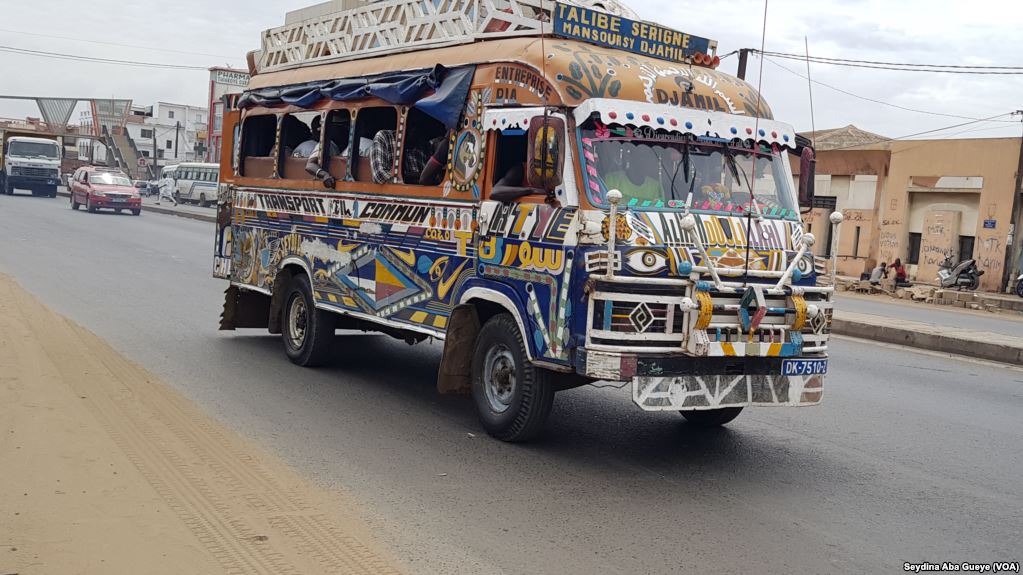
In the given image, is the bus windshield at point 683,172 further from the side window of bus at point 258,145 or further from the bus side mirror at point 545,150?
the side window of bus at point 258,145

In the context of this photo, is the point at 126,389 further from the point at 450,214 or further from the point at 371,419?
the point at 450,214

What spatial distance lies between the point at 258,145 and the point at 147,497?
5984mm

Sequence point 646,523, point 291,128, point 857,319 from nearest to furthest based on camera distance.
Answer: point 646,523 → point 291,128 → point 857,319

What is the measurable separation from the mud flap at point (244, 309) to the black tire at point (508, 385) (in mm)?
4578

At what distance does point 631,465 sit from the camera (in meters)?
6.49

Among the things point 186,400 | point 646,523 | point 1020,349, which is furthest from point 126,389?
point 1020,349

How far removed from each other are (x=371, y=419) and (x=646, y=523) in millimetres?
2843

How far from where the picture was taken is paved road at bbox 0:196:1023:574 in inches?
195

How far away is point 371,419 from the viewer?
7496 mm

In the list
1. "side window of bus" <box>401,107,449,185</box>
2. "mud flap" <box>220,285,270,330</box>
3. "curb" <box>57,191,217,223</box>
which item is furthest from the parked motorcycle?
"curb" <box>57,191,217,223</box>

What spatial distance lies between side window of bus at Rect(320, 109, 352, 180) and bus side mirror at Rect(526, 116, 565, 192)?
315 cm

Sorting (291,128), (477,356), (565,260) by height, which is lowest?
(477,356)

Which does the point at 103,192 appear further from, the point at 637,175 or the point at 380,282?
the point at 637,175

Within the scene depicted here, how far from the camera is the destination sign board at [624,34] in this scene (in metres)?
6.90
